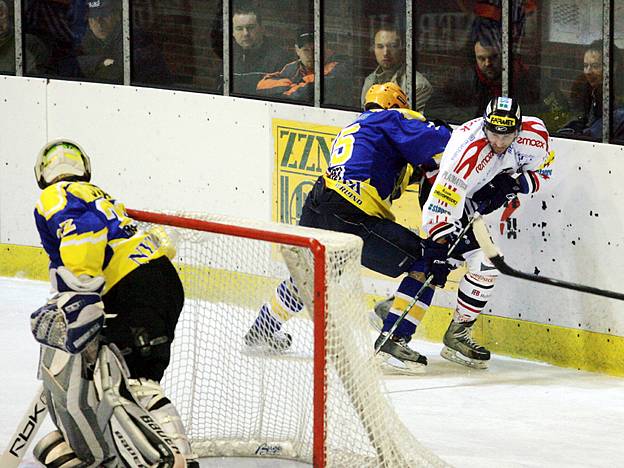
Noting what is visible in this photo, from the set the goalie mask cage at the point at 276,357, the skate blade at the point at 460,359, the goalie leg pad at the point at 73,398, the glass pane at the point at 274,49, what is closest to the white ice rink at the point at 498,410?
the skate blade at the point at 460,359

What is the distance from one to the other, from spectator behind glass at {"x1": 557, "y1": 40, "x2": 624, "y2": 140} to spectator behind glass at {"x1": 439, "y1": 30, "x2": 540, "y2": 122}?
21 cm

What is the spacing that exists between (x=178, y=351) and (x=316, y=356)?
923 millimetres

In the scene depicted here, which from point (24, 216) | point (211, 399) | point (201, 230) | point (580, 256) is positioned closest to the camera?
→ point (201, 230)

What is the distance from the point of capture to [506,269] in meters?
6.13

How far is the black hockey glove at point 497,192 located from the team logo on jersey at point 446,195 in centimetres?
20

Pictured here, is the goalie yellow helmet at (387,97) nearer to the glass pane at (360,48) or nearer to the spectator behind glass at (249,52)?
the glass pane at (360,48)

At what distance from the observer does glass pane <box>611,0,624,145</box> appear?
20.5 feet

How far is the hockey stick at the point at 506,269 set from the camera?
19.6 feet

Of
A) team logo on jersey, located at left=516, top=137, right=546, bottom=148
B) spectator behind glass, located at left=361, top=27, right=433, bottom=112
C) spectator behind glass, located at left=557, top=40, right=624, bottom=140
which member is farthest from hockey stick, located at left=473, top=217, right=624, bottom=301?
spectator behind glass, located at left=361, top=27, right=433, bottom=112

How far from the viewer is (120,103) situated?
807cm

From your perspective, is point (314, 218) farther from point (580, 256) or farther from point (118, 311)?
point (118, 311)

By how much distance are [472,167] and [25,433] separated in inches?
86.0

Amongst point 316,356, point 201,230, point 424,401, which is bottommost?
point 424,401

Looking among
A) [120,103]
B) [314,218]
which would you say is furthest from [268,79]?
[314,218]
